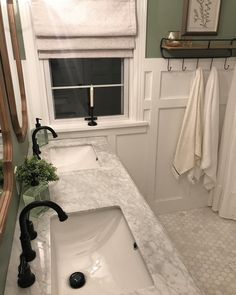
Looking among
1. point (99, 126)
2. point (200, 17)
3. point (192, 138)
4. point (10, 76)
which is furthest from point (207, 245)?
point (10, 76)

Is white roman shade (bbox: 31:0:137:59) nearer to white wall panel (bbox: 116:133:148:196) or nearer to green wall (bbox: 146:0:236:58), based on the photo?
green wall (bbox: 146:0:236:58)

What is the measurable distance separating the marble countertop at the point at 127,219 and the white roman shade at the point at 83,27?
0.82m

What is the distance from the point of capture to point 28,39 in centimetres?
177

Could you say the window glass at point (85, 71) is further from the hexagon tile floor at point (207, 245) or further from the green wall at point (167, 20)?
the hexagon tile floor at point (207, 245)

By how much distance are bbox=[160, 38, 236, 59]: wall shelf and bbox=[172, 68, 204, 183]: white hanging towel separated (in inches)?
6.1

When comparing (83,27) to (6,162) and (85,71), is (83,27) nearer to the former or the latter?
(85,71)

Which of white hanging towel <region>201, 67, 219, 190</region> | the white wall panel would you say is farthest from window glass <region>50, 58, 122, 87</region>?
white hanging towel <region>201, 67, 219, 190</region>

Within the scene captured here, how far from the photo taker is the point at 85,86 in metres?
2.09

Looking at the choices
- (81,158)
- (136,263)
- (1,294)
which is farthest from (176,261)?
(81,158)

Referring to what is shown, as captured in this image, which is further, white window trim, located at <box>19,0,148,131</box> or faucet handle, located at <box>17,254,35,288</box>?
white window trim, located at <box>19,0,148,131</box>

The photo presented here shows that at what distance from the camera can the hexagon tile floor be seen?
185 centimetres

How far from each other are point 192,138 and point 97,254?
1440 millimetres

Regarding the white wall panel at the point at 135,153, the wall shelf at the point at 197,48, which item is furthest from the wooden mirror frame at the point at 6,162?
the wall shelf at the point at 197,48

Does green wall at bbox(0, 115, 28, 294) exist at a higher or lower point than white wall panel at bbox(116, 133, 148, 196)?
higher
